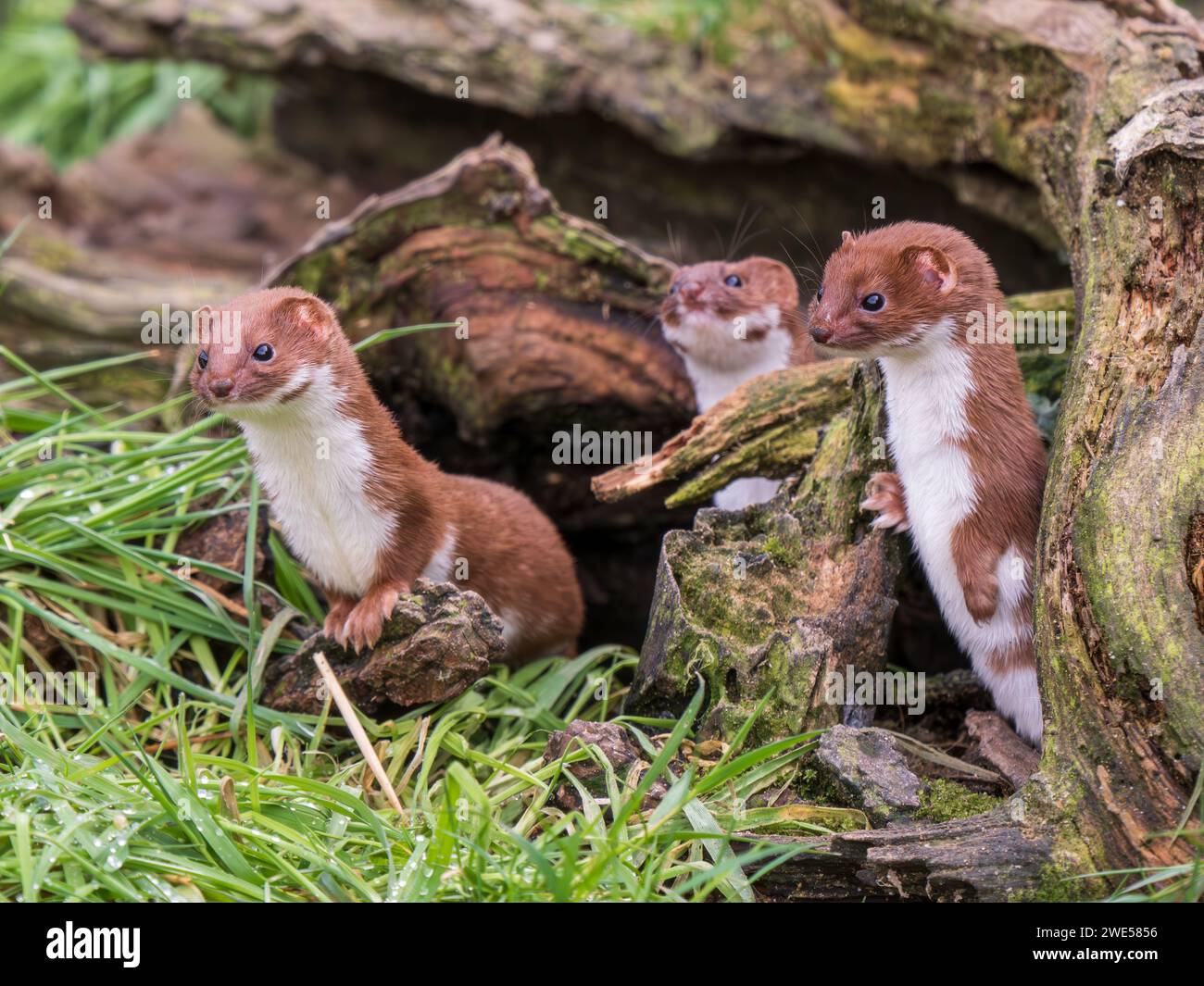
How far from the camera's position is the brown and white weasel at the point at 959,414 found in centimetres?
409

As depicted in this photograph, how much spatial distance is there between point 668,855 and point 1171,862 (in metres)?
1.26

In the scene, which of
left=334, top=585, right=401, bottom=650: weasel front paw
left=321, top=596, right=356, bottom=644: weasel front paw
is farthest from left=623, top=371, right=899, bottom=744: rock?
left=321, top=596, right=356, bottom=644: weasel front paw

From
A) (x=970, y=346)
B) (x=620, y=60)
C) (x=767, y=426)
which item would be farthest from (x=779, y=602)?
(x=620, y=60)

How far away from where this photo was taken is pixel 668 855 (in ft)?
11.0

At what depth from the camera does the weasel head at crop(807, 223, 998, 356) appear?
4070 mm

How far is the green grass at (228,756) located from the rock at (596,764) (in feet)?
0.08

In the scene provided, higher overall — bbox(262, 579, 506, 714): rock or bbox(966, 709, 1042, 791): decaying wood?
bbox(262, 579, 506, 714): rock

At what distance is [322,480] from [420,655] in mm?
759

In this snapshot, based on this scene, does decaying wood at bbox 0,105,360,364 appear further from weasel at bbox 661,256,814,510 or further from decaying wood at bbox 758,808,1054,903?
decaying wood at bbox 758,808,1054,903

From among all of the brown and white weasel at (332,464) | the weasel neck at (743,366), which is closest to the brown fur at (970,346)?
the brown and white weasel at (332,464)

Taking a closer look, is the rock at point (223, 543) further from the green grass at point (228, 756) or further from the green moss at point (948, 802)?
the green moss at point (948, 802)

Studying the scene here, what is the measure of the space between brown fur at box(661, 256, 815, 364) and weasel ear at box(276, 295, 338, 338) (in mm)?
1937
